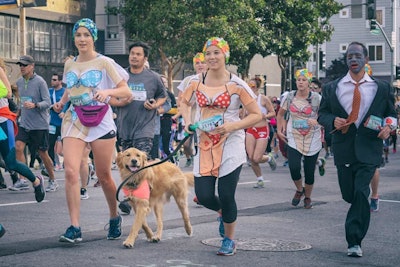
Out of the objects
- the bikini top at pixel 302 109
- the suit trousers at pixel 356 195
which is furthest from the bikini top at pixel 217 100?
the bikini top at pixel 302 109

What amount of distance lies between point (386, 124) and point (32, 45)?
3397 cm

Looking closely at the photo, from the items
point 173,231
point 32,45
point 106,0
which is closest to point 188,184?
point 173,231

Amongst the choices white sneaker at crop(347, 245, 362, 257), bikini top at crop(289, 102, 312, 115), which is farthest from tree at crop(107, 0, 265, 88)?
white sneaker at crop(347, 245, 362, 257)

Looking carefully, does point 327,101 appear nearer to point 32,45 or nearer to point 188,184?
point 188,184

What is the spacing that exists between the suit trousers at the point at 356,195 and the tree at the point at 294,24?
1511 inches

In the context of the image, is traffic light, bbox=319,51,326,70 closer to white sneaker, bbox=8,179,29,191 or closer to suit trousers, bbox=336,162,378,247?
white sneaker, bbox=8,179,29,191

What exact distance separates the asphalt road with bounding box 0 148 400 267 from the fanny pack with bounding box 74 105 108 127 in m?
1.09

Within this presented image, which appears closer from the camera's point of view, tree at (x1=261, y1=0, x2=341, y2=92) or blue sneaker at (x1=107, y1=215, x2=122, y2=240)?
blue sneaker at (x1=107, y1=215, x2=122, y2=240)

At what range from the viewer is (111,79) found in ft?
28.2

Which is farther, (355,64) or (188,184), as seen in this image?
(188,184)

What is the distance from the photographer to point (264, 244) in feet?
28.3

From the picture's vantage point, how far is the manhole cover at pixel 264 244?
27.5 feet

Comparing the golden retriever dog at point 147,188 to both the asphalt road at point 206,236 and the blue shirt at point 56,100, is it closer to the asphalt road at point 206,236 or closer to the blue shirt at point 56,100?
the asphalt road at point 206,236

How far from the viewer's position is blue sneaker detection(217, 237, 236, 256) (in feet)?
25.9
